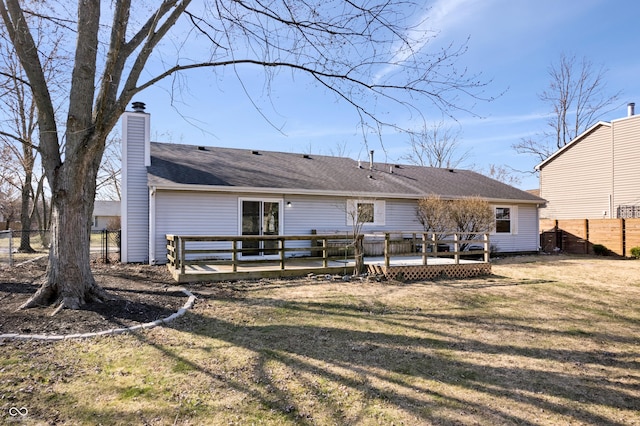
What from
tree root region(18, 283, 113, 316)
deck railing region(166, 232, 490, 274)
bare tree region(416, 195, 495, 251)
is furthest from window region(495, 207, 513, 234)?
tree root region(18, 283, 113, 316)

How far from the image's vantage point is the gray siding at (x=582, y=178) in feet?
65.5

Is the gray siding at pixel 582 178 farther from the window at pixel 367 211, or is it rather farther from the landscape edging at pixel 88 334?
the landscape edging at pixel 88 334

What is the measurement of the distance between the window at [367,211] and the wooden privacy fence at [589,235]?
10.0 metres

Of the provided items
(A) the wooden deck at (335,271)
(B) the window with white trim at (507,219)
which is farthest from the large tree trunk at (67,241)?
(B) the window with white trim at (507,219)

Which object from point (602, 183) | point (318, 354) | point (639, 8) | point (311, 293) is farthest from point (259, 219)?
point (602, 183)

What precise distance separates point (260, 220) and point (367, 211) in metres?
4.09

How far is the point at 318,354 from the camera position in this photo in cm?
439

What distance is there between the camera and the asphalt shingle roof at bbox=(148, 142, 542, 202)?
12.4 meters

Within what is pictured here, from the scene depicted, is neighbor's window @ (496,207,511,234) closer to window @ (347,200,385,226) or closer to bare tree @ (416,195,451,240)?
bare tree @ (416,195,451,240)

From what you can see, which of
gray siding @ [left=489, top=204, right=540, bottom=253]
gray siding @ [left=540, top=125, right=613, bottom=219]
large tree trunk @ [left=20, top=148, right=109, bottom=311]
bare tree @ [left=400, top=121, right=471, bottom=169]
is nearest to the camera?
large tree trunk @ [left=20, top=148, right=109, bottom=311]

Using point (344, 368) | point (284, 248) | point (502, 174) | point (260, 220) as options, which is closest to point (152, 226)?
point (260, 220)

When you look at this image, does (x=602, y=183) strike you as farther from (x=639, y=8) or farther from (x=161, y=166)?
(x=161, y=166)

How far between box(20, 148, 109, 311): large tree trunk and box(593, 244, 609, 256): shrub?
64.3 ft

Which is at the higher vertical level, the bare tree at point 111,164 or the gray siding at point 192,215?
the bare tree at point 111,164
